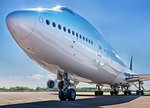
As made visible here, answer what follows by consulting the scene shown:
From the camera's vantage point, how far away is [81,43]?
10.4 m

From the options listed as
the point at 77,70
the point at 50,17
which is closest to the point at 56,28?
the point at 50,17

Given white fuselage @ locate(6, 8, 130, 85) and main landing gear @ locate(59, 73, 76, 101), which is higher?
white fuselage @ locate(6, 8, 130, 85)

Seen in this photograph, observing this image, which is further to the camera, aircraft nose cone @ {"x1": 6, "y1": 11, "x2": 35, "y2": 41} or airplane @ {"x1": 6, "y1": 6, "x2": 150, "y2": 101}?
airplane @ {"x1": 6, "y1": 6, "x2": 150, "y2": 101}

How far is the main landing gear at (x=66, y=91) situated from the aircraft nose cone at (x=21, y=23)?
398cm

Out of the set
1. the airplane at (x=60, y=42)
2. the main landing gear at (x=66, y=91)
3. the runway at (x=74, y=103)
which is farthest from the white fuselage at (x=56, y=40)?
the runway at (x=74, y=103)

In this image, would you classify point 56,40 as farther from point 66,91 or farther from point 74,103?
point 66,91

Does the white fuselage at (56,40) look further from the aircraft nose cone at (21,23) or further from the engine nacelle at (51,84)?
the engine nacelle at (51,84)

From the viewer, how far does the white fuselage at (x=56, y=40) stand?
7.81m

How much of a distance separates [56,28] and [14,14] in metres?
2.08

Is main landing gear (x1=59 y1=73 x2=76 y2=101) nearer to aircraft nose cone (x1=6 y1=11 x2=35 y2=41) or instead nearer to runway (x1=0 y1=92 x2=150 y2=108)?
runway (x1=0 y1=92 x2=150 y2=108)

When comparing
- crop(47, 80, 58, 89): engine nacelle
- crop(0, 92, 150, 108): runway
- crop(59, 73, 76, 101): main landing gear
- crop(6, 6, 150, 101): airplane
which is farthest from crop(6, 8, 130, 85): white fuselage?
crop(47, 80, 58, 89): engine nacelle

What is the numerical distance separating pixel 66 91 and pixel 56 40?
11.3 feet

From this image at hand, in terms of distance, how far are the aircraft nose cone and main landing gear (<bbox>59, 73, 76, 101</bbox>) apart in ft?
13.1

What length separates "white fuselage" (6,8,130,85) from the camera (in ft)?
25.6
